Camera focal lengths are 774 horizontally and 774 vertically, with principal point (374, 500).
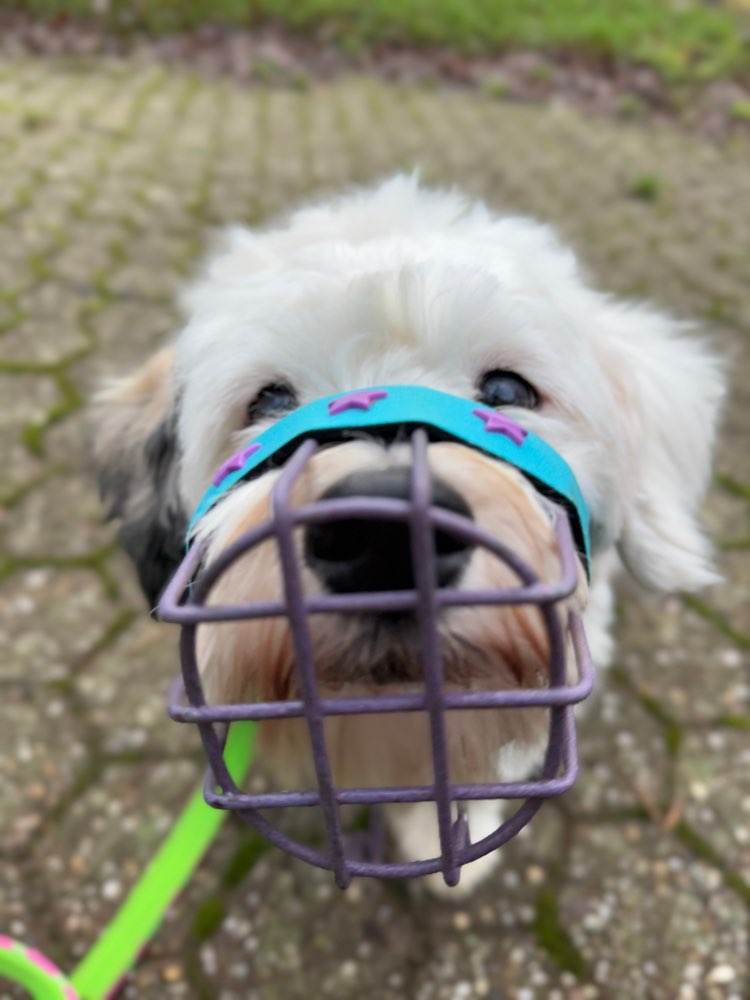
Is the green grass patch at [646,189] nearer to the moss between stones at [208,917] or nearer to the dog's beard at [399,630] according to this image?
the dog's beard at [399,630]

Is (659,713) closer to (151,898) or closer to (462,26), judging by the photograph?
A: (151,898)

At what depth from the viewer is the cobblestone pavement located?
6.47 feet

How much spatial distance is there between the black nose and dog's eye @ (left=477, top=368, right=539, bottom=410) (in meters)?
0.50

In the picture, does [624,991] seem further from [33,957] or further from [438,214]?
[438,214]

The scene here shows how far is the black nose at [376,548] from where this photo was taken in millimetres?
1044

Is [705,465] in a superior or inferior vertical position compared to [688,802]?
superior

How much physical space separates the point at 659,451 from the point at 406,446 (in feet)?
3.05

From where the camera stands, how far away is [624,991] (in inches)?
76.4

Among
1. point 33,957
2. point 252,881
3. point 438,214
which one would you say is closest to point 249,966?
point 252,881

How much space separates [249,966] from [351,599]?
62.7 inches

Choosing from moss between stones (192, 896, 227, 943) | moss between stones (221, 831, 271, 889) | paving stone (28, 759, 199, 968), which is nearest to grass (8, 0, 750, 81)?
paving stone (28, 759, 199, 968)

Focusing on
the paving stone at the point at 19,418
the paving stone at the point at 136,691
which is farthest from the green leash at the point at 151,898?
the paving stone at the point at 19,418

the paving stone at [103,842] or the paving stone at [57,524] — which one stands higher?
the paving stone at [57,524]

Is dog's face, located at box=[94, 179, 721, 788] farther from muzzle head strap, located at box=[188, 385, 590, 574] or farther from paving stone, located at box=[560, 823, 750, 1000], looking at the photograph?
paving stone, located at box=[560, 823, 750, 1000]
